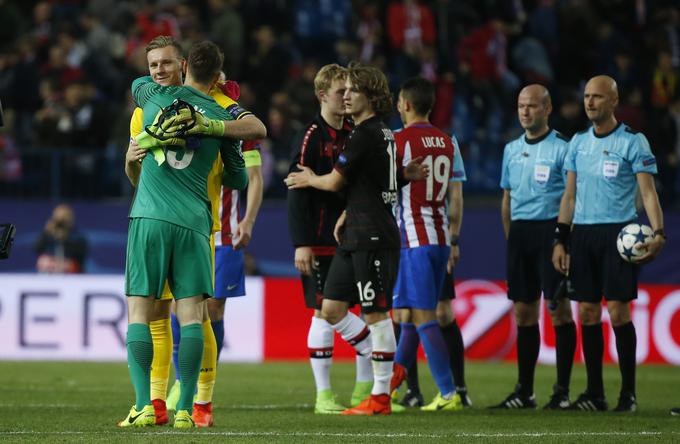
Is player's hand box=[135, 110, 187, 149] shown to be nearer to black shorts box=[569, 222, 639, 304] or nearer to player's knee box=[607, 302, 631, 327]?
black shorts box=[569, 222, 639, 304]

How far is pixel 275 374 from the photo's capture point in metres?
14.1

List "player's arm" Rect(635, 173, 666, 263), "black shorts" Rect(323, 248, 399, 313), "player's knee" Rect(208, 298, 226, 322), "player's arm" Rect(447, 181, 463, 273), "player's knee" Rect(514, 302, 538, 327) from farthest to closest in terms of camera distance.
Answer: "player's knee" Rect(514, 302, 538, 327)
"player's arm" Rect(447, 181, 463, 273)
"player's knee" Rect(208, 298, 226, 322)
"player's arm" Rect(635, 173, 666, 263)
"black shorts" Rect(323, 248, 399, 313)

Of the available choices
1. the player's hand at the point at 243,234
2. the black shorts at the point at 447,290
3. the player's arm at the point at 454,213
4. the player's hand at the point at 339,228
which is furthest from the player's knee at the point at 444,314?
the player's hand at the point at 243,234

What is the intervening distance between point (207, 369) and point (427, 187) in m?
A: 2.77

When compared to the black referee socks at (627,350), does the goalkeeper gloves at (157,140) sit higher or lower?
higher

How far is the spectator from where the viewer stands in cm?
1781

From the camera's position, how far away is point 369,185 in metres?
9.02

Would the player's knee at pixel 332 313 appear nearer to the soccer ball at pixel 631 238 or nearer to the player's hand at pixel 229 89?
the player's hand at pixel 229 89

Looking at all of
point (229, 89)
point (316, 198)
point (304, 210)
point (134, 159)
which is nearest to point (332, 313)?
point (304, 210)

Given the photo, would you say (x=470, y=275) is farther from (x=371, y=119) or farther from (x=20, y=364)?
(x=371, y=119)

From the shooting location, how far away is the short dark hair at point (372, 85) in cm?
904

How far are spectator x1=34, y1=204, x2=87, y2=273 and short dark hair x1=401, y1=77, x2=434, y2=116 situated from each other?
28.8 ft

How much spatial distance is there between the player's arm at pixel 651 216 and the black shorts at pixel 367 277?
2035mm

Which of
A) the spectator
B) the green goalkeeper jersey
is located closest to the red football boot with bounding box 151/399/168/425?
the green goalkeeper jersey
